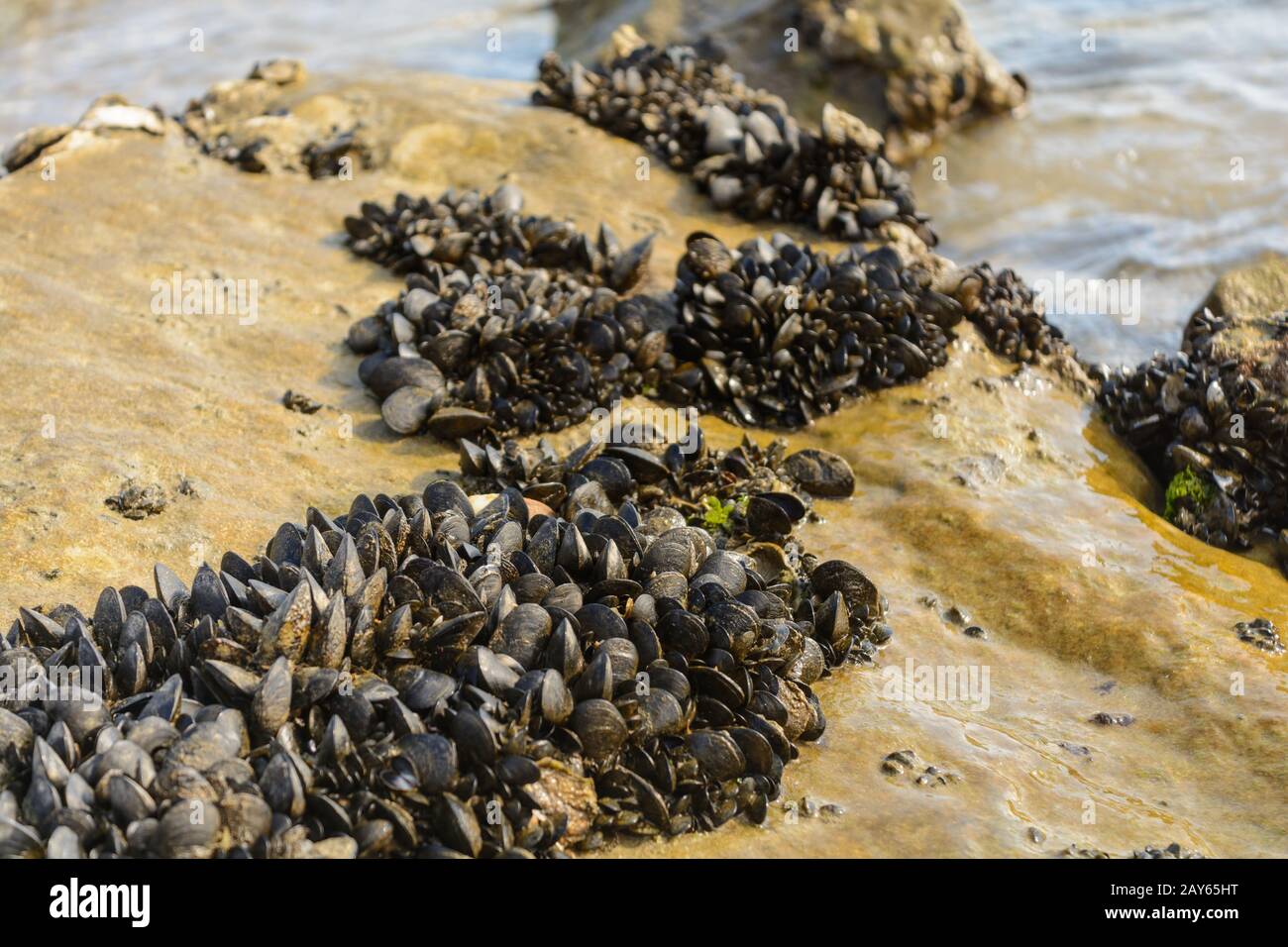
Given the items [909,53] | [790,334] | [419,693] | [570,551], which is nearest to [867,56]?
[909,53]

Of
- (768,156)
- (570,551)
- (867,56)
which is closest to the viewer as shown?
(570,551)

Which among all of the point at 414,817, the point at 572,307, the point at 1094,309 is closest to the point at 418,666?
the point at 414,817

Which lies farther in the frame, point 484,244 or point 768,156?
point 768,156

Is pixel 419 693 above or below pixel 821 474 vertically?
above

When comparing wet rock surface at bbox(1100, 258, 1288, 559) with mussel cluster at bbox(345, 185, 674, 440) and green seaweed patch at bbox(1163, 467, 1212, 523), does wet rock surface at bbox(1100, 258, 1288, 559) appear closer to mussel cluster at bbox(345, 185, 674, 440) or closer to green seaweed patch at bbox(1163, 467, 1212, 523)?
green seaweed patch at bbox(1163, 467, 1212, 523)

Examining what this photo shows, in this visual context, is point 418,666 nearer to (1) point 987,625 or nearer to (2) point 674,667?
(2) point 674,667

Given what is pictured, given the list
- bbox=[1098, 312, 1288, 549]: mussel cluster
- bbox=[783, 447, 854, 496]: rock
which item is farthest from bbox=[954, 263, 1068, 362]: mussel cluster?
bbox=[783, 447, 854, 496]: rock

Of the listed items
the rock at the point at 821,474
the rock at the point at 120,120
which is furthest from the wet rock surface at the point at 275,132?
the rock at the point at 821,474

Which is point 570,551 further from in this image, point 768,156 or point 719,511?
point 768,156
